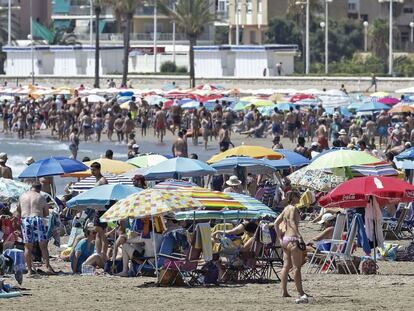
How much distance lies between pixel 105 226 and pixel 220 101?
3673cm

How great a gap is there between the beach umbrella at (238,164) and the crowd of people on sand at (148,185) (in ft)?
0.87

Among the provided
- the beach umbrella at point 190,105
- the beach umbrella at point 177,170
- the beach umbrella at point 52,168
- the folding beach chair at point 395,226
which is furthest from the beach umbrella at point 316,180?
the beach umbrella at point 190,105

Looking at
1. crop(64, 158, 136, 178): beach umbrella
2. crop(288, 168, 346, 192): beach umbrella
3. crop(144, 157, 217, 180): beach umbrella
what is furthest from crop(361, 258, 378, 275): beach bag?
crop(64, 158, 136, 178): beach umbrella

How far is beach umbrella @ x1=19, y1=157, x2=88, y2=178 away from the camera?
21.2 metres

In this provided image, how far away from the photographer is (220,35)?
100938 mm

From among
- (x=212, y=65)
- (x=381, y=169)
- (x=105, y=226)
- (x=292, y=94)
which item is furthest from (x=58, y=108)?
(x=105, y=226)

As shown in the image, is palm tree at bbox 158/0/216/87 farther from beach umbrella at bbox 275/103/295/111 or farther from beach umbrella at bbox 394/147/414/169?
beach umbrella at bbox 394/147/414/169

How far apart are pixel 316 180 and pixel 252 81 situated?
46609mm

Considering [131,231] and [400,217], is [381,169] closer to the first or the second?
[400,217]

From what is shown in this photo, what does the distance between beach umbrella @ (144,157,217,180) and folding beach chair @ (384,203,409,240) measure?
2.65m

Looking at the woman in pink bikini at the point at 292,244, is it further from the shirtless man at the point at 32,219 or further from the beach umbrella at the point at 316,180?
the beach umbrella at the point at 316,180

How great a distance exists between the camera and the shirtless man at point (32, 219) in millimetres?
15703

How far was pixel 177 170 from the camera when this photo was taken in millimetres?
19875

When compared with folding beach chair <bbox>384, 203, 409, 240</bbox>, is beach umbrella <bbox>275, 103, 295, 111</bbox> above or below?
above
